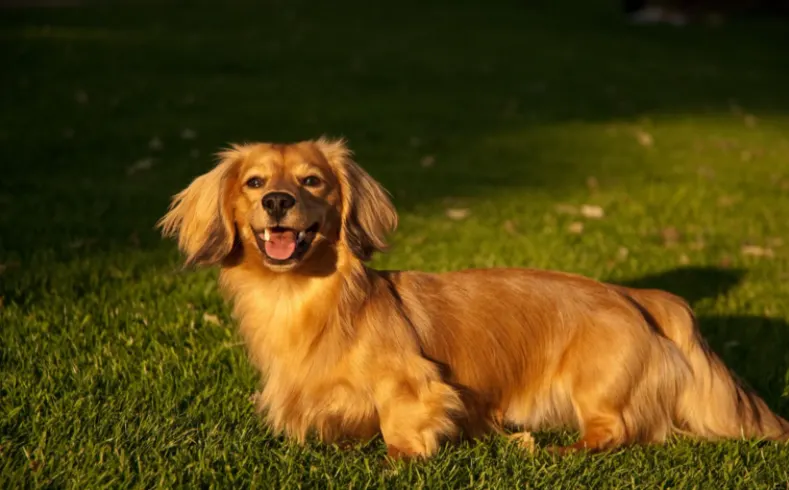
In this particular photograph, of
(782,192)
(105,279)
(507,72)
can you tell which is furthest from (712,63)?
(105,279)

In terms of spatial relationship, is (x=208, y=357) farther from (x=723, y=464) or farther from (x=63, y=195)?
(x=63, y=195)

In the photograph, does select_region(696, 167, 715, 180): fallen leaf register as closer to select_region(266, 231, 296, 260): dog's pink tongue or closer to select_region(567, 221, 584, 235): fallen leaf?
select_region(567, 221, 584, 235): fallen leaf

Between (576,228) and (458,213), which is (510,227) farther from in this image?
(458,213)

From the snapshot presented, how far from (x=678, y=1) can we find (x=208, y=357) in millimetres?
28858

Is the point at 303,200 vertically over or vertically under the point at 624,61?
over

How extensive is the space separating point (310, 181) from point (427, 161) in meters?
6.84

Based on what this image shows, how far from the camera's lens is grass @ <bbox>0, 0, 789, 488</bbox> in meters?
4.12

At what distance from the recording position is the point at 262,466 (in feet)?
12.9

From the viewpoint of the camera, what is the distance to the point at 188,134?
11.9m

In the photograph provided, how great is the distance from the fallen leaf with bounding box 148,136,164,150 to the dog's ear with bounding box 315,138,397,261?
6.84 m

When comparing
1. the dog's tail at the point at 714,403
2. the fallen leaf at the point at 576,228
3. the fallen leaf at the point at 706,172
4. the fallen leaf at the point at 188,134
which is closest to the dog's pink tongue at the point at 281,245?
the dog's tail at the point at 714,403

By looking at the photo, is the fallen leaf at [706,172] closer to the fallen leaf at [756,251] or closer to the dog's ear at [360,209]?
the fallen leaf at [756,251]

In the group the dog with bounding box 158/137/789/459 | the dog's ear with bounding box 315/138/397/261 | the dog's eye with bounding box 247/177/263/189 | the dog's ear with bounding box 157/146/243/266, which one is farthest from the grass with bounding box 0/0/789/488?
the dog's eye with bounding box 247/177/263/189

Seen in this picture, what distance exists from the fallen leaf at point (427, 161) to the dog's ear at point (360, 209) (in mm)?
6367
